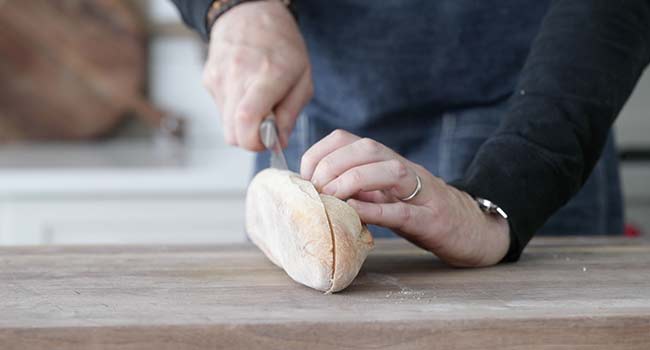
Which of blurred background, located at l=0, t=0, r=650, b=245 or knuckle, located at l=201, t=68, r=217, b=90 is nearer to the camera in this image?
knuckle, located at l=201, t=68, r=217, b=90

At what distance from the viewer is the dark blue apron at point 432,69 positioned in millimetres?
976

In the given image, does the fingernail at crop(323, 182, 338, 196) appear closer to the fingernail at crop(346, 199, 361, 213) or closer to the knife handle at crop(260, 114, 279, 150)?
the fingernail at crop(346, 199, 361, 213)

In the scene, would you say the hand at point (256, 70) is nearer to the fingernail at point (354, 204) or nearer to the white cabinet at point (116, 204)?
the fingernail at point (354, 204)

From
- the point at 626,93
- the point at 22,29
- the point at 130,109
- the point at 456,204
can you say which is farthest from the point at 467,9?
the point at 22,29

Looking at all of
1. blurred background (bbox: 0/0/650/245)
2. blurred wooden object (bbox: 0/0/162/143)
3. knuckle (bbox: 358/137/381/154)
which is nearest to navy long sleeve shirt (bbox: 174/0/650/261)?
knuckle (bbox: 358/137/381/154)

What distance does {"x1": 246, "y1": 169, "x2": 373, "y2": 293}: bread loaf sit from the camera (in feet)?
1.65

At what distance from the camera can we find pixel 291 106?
2.62 ft

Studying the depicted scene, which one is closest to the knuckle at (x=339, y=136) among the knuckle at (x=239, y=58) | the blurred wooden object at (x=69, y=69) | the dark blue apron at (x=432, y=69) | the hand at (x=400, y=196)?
the hand at (x=400, y=196)

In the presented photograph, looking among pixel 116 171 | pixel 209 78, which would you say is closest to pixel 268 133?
pixel 209 78

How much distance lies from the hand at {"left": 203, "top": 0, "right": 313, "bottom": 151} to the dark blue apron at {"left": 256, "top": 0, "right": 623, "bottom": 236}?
17 cm

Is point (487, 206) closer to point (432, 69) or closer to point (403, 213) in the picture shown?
point (403, 213)

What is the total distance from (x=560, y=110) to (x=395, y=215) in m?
0.20

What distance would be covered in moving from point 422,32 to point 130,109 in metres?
1.10

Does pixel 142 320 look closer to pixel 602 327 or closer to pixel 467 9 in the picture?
pixel 602 327
